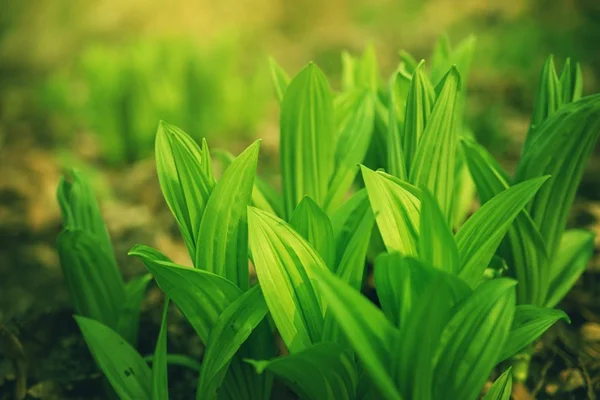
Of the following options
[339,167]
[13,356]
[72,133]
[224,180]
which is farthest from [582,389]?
[72,133]

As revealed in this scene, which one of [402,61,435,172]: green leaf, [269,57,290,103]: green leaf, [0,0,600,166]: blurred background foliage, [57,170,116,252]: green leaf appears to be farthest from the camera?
[0,0,600,166]: blurred background foliage

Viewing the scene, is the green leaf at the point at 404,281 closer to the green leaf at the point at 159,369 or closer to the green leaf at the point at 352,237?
the green leaf at the point at 352,237

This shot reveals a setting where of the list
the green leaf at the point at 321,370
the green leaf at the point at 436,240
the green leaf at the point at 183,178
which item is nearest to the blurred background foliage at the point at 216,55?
the green leaf at the point at 183,178

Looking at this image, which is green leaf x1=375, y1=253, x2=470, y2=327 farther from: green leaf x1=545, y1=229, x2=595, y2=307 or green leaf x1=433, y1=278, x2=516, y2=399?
green leaf x1=545, y1=229, x2=595, y2=307

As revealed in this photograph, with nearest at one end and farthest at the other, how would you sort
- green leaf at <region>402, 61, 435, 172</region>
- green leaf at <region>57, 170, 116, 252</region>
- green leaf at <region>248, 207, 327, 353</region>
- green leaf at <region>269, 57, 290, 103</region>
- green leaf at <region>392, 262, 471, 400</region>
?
green leaf at <region>392, 262, 471, 400</region>
green leaf at <region>248, 207, 327, 353</region>
green leaf at <region>402, 61, 435, 172</region>
green leaf at <region>57, 170, 116, 252</region>
green leaf at <region>269, 57, 290, 103</region>

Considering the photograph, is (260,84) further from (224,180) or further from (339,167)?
(224,180)

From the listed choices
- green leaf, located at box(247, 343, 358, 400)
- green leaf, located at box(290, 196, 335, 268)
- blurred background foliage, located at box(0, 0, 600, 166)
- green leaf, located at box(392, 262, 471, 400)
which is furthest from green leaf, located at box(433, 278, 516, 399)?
blurred background foliage, located at box(0, 0, 600, 166)
